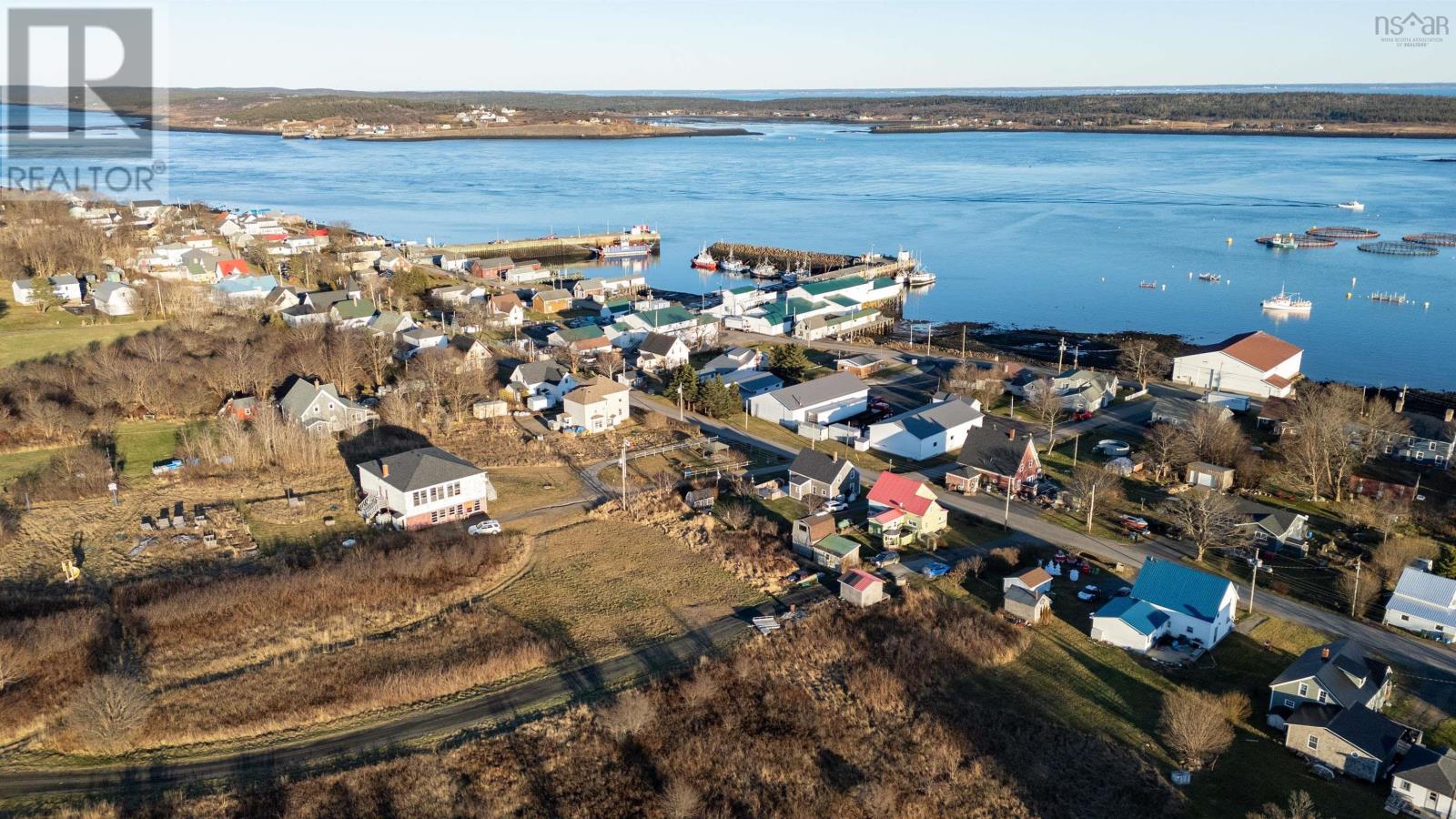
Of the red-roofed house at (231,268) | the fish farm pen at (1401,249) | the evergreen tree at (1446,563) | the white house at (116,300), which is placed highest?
the fish farm pen at (1401,249)

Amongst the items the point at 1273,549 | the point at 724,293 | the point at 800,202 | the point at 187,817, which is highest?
the point at 800,202

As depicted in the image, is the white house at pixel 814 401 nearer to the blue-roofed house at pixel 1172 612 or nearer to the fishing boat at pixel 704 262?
the blue-roofed house at pixel 1172 612

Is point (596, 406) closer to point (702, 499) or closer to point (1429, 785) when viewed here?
point (702, 499)

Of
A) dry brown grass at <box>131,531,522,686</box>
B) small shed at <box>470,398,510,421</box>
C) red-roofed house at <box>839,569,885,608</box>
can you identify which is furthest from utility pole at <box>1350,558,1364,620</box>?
small shed at <box>470,398,510,421</box>

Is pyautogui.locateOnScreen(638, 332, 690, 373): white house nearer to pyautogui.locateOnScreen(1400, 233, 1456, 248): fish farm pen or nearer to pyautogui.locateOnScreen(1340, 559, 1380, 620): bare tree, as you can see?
pyautogui.locateOnScreen(1340, 559, 1380, 620): bare tree

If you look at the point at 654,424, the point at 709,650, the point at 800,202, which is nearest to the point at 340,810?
the point at 709,650

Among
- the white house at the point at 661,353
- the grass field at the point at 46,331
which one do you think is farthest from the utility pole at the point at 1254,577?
the grass field at the point at 46,331

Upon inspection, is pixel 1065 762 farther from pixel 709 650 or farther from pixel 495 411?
pixel 495 411
